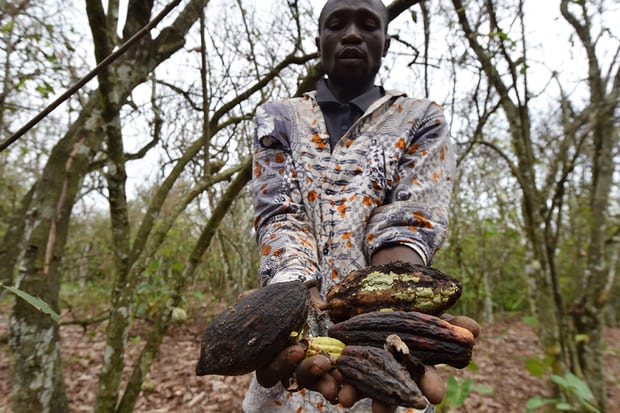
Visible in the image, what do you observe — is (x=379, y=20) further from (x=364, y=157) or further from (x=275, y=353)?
(x=275, y=353)

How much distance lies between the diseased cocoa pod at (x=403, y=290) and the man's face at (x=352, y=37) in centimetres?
73

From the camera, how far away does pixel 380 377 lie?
703 millimetres

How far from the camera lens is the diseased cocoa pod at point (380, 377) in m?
0.69

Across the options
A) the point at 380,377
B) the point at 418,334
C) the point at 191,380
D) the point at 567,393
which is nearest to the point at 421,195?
the point at 418,334

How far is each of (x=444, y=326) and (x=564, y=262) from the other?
19.4ft

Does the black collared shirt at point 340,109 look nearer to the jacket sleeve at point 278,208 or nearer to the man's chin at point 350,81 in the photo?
the man's chin at point 350,81

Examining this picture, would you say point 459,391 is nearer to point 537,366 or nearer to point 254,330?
point 537,366

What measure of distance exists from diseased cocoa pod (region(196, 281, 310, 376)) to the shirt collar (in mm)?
750

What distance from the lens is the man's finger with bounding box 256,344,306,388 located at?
0.75 meters

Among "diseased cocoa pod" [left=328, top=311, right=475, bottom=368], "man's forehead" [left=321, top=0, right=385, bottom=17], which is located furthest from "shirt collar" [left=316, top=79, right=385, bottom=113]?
"diseased cocoa pod" [left=328, top=311, right=475, bottom=368]

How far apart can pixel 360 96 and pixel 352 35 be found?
0.67 ft

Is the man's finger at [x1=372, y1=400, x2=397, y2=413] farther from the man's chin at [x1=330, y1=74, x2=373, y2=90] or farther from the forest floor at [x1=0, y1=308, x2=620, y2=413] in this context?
the forest floor at [x1=0, y1=308, x2=620, y2=413]

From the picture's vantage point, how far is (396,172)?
122 cm

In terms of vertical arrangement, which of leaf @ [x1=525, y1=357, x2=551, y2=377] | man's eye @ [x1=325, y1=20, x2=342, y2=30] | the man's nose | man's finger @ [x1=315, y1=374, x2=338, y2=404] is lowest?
leaf @ [x1=525, y1=357, x2=551, y2=377]
